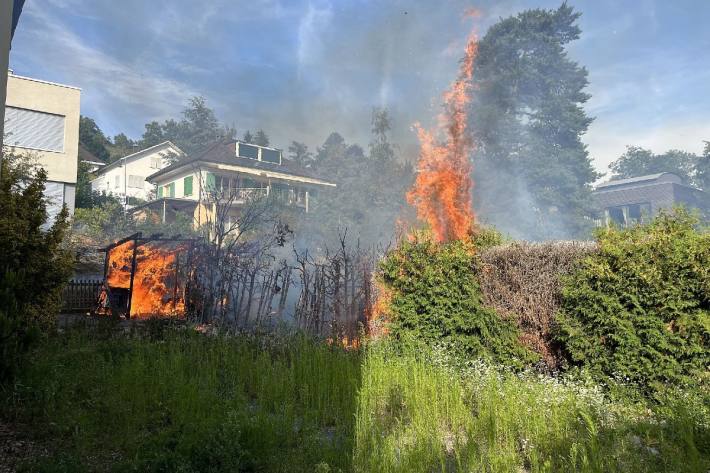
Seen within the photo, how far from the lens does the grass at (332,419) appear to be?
4.35 m

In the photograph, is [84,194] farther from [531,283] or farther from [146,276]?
[531,283]

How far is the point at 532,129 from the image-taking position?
30344 mm

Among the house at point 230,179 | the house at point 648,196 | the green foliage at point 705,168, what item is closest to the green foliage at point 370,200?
the house at point 230,179

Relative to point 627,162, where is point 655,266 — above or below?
below

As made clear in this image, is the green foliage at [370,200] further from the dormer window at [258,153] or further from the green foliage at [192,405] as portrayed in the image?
the green foliage at [192,405]

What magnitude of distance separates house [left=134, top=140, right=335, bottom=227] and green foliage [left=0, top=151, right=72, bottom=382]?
26105 mm

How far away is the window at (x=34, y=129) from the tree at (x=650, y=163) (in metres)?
76.6

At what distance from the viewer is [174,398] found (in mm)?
5777

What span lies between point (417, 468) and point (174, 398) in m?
3.21

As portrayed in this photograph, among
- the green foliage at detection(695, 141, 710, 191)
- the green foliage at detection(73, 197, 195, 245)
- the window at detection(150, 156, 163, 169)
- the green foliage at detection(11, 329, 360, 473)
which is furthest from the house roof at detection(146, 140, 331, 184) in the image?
the green foliage at detection(695, 141, 710, 191)

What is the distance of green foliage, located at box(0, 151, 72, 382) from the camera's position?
571cm

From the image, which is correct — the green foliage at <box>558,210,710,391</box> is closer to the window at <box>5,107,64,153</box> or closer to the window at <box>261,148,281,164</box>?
the window at <box>5,107,64,153</box>

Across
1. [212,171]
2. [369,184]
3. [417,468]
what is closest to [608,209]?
[369,184]

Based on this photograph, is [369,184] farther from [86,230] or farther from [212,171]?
[86,230]
